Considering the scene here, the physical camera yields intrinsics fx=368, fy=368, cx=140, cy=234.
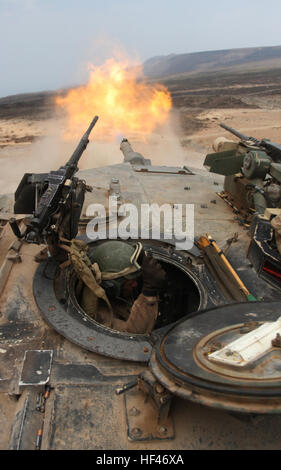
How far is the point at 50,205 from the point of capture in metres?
4.85

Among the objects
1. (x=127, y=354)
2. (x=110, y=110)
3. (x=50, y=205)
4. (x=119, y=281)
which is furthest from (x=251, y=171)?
(x=110, y=110)

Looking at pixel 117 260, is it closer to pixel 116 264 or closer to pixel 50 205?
pixel 116 264

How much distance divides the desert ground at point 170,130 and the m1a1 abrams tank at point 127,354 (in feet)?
42.0

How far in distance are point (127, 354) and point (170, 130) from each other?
27974mm

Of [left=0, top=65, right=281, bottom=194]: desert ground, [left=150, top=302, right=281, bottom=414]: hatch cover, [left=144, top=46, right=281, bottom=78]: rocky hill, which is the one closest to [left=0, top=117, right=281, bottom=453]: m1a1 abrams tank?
[left=150, top=302, right=281, bottom=414]: hatch cover

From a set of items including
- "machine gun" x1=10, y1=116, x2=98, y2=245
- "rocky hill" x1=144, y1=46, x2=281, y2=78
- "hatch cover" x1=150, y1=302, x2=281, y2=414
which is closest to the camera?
"hatch cover" x1=150, y1=302, x2=281, y2=414

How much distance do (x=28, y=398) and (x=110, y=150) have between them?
60.3 ft

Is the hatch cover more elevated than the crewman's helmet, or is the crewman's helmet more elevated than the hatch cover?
the hatch cover

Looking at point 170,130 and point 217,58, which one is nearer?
point 170,130

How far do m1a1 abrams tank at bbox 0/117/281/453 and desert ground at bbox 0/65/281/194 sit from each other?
504 inches

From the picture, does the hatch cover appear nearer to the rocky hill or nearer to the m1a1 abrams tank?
the m1a1 abrams tank

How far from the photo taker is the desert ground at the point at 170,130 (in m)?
20.7

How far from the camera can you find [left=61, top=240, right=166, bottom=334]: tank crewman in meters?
5.01
